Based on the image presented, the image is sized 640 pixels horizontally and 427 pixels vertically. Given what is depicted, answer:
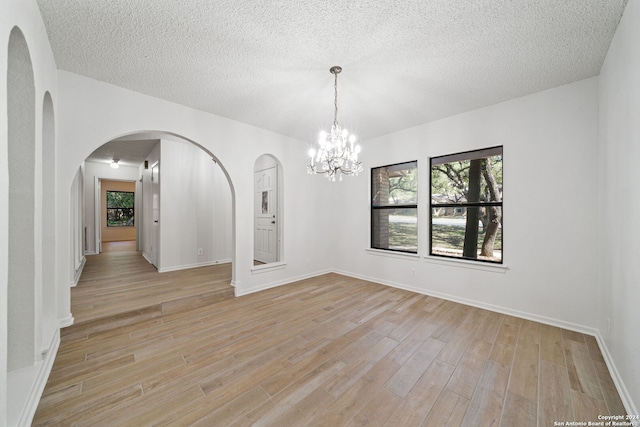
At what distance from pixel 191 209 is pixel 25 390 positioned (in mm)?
3963

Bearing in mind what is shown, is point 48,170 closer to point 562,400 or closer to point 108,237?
point 562,400

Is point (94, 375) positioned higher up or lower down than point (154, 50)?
lower down

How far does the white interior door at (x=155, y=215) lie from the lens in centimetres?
498

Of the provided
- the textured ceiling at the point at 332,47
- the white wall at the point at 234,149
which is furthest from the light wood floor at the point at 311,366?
the textured ceiling at the point at 332,47

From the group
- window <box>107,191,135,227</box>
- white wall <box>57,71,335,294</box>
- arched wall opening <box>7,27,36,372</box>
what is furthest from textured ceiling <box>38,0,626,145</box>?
window <box>107,191,135,227</box>

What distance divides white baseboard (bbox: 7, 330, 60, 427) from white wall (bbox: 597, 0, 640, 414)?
11.5 ft

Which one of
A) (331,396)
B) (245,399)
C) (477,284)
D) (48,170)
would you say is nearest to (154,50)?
(48,170)

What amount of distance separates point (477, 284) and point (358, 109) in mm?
2864

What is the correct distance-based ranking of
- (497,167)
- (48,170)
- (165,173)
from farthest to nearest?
(165,173), (497,167), (48,170)

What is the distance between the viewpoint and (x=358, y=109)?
3361 mm

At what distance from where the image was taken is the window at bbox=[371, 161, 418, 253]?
415cm

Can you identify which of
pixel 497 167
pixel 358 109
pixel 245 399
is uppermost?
pixel 358 109

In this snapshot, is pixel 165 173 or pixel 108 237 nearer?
pixel 165 173

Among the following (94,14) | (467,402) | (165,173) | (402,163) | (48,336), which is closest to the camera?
(467,402)
